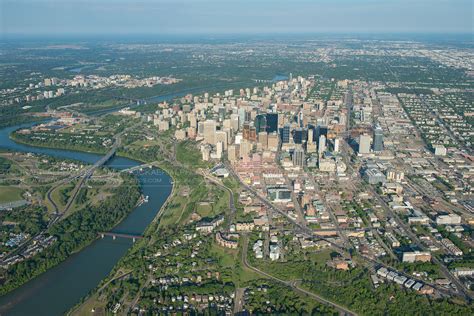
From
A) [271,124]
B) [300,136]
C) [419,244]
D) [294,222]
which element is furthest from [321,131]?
[419,244]

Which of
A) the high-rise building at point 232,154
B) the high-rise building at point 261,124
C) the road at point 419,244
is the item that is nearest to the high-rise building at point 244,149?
the high-rise building at point 232,154

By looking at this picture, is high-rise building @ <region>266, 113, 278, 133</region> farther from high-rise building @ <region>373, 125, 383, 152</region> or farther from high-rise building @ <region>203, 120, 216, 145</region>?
high-rise building @ <region>373, 125, 383, 152</region>

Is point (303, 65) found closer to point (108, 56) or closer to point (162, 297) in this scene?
point (108, 56)

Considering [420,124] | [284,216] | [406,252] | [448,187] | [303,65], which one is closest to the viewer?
[406,252]

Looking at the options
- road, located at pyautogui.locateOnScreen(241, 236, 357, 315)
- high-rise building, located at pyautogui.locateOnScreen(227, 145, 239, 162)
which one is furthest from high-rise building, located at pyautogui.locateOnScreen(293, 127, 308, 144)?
road, located at pyautogui.locateOnScreen(241, 236, 357, 315)

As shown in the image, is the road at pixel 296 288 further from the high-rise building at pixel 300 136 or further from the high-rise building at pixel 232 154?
the high-rise building at pixel 300 136

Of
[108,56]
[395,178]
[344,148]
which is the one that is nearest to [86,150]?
[344,148]
